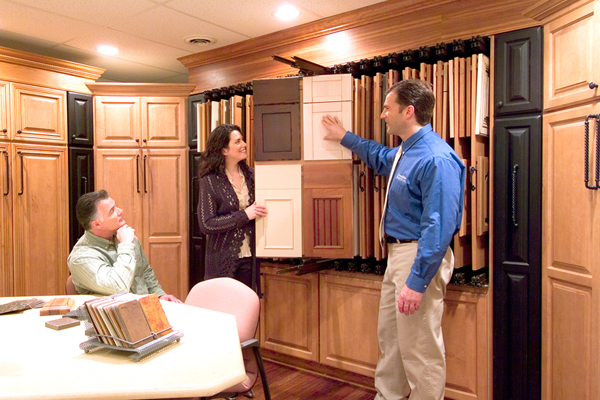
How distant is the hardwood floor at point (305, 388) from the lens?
2.75 m

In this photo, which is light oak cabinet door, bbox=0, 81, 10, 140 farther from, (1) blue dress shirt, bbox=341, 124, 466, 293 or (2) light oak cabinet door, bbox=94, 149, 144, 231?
(1) blue dress shirt, bbox=341, 124, 466, 293

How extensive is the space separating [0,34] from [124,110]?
3.19 ft

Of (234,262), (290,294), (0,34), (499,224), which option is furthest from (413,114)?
(0,34)

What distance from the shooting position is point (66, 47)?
3678 mm

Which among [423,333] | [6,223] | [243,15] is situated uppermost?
[243,15]

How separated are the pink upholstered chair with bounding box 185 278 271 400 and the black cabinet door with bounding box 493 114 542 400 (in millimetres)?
1216

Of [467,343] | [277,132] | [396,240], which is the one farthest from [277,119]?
[467,343]

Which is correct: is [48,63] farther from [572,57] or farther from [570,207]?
[570,207]

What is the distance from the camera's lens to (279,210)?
8.66ft

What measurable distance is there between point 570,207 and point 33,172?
138 inches

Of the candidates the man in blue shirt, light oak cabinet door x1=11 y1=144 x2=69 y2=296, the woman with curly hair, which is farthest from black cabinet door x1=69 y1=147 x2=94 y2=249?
the man in blue shirt

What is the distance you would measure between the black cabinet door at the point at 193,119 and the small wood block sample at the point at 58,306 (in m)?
2.14

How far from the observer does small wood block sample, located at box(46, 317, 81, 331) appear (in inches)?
61.2

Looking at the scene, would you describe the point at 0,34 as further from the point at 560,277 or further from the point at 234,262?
the point at 560,277
